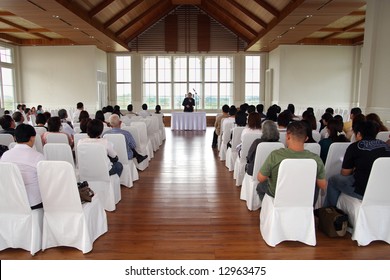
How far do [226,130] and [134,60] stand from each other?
428 inches

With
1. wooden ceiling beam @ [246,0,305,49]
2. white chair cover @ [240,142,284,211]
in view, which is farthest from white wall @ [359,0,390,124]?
white chair cover @ [240,142,284,211]

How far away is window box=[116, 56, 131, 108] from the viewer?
17.1 metres

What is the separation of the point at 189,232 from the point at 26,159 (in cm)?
170

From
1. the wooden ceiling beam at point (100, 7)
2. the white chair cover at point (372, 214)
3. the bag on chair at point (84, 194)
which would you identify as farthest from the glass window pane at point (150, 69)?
the white chair cover at point (372, 214)

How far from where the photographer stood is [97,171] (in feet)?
13.6

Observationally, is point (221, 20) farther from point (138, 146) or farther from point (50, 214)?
point (50, 214)

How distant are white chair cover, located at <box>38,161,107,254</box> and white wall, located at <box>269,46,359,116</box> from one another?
12657mm

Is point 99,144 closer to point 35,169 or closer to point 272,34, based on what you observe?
point 35,169

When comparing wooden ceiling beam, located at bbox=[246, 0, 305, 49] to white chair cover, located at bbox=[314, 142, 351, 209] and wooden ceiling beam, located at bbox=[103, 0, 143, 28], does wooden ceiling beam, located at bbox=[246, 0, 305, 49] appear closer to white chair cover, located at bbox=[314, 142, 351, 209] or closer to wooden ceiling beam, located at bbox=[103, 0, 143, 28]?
wooden ceiling beam, located at bbox=[103, 0, 143, 28]

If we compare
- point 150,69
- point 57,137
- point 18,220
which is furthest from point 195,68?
point 18,220

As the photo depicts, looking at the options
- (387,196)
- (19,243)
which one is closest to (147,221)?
(19,243)

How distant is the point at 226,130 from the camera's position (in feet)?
24.1

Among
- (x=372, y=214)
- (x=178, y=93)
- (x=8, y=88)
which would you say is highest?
(x=8, y=88)

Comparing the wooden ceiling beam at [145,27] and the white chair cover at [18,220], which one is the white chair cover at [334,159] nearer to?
the white chair cover at [18,220]
